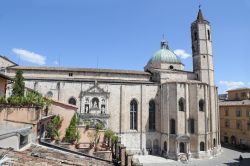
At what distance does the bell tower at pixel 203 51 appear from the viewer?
133 feet

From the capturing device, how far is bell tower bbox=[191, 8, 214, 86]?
133 ft

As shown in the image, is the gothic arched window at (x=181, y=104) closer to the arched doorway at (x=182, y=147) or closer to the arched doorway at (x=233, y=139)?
the arched doorway at (x=182, y=147)

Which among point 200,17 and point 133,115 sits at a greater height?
point 200,17

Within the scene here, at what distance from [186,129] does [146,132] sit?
6.33 meters

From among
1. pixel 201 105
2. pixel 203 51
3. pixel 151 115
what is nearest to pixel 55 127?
pixel 151 115

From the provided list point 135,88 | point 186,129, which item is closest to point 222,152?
point 186,129

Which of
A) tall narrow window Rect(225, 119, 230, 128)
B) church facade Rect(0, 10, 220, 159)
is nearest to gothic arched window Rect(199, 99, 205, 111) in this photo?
church facade Rect(0, 10, 220, 159)

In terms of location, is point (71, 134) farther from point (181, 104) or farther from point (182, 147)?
point (181, 104)

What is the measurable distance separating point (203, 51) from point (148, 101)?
13.1 meters

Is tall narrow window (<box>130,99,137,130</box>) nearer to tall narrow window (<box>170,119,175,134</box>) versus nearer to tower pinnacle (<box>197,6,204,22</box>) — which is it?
tall narrow window (<box>170,119,175,134</box>)

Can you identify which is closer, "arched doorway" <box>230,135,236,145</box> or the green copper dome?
the green copper dome

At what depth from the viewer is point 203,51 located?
41.0 metres

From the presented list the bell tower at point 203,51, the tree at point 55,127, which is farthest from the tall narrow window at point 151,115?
the tree at point 55,127

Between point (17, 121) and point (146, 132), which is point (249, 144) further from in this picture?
point (17, 121)
